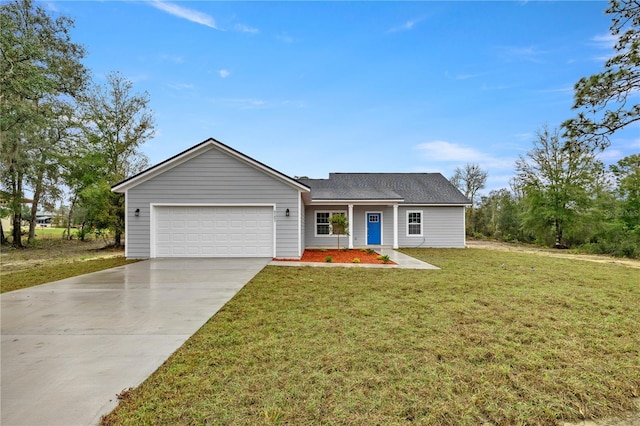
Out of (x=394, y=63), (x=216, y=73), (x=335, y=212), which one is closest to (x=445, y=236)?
(x=335, y=212)

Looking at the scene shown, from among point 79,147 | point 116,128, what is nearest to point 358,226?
point 116,128

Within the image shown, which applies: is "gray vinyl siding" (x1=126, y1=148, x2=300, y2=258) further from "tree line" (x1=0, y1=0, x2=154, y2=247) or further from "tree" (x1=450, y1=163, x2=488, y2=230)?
"tree" (x1=450, y1=163, x2=488, y2=230)

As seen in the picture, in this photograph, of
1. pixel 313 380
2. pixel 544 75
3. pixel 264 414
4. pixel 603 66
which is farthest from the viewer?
pixel 544 75

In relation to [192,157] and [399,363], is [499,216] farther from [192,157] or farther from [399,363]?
[399,363]

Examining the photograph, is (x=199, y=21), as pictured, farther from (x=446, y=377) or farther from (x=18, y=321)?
(x=446, y=377)

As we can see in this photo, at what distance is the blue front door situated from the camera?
16.8m

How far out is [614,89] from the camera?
4.91 meters

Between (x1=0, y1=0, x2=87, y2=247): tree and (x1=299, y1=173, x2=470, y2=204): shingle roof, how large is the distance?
995 centimetres

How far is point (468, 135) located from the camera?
812 inches

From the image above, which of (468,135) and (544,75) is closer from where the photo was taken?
(544,75)

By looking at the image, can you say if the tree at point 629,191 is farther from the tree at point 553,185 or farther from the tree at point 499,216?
the tree at point 499,216

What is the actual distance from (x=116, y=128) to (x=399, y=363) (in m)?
21.9

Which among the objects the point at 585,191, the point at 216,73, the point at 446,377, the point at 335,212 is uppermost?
the point at 216,73

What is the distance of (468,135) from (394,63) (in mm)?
9000
